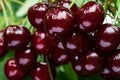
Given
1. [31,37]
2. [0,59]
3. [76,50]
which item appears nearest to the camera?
[76,50]

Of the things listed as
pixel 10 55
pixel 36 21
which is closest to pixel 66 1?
pixel 36 21

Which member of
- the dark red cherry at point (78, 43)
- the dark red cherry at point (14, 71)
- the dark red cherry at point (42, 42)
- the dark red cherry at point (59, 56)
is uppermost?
the dark red cherry at point (78, 43)

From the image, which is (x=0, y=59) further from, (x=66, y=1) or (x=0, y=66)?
(x=66, y=1)

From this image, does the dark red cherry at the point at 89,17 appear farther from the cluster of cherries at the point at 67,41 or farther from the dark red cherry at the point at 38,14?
the dark red cherry at the point at 38,14

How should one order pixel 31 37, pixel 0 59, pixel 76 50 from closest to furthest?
pixel 76 50
pixel 31 37
pixel 0 59

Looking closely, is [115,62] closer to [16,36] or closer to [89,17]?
[89,17]

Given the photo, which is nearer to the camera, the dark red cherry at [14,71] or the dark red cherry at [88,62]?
the dark red cherry at [88,62]

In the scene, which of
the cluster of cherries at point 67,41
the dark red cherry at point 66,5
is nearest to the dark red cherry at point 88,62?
the cluster of cherries at point 67,41

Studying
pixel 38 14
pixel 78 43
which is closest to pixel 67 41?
pixel 78 43
